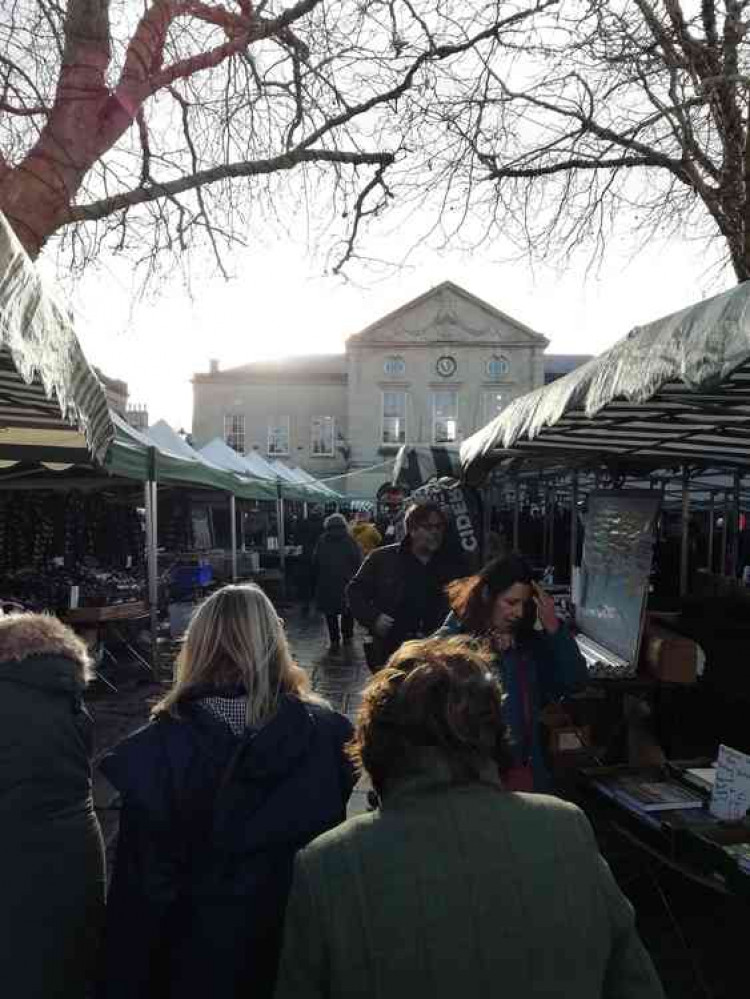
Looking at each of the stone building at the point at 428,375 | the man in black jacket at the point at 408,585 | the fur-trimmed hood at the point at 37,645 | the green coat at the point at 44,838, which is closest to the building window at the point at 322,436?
the stone building at the point at 428,375

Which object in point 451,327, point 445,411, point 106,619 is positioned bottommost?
Result: point 106,619

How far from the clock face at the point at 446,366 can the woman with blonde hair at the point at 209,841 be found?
4022cm

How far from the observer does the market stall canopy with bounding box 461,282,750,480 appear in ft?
7.15

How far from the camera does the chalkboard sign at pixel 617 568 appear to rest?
183 inches

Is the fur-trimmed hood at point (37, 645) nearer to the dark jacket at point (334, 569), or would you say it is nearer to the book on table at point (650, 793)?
the book on table at point (650, 793)

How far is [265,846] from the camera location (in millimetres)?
1801

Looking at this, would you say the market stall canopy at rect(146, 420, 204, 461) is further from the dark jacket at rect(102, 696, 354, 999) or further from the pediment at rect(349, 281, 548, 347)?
the pediment at rect(349, 281, 548, 347)

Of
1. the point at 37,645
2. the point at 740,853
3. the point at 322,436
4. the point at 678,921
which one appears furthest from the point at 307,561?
the point at 322,436

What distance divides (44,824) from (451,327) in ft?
132

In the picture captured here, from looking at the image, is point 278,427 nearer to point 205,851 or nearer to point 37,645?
point 37,645

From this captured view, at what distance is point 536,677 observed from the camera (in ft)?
10.4

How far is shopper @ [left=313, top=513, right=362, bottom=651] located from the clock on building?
31595 mm

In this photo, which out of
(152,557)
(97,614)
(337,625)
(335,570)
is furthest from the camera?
(337,625)

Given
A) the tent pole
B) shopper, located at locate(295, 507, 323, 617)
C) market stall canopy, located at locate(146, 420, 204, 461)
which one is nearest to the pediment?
shopper, located at locate(295, 507, 323, 617)
